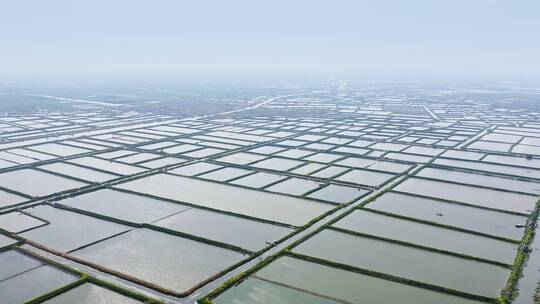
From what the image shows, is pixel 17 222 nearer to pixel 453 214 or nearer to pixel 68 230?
pixel 68 230

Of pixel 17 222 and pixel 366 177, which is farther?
pixel 366 177

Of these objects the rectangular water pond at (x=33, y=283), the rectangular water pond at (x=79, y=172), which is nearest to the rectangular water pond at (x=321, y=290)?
the rectangular water pond at (x=33, y=283)

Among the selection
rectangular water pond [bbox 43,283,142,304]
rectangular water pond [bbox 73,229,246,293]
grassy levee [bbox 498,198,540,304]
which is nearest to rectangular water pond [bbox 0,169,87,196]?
rectangular water pond [bbox 73,229,246,293]

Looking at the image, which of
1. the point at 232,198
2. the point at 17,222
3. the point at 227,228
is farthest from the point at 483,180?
the point at 17,222

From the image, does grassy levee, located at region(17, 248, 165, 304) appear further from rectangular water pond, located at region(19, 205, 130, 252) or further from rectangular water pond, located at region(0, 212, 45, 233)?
rectangular water pond, located at region(0, 212, 45, 233)

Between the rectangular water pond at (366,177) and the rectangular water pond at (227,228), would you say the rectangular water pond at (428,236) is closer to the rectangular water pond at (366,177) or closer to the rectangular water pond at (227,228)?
the rectangular water pond at (227,228)

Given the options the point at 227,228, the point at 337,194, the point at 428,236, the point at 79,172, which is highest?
the point at 227,228
